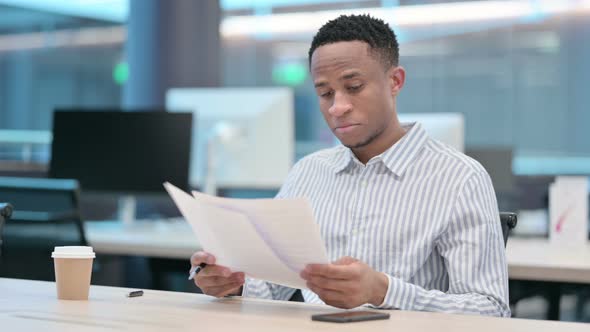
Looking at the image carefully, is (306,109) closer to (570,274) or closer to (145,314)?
(570,274)

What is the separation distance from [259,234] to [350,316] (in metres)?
0.20

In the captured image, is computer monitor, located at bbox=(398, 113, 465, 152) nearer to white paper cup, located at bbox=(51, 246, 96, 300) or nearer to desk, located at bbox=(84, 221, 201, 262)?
desk, located at bbox=(84, 221, 201, 262)

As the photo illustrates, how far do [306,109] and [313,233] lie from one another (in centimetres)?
668

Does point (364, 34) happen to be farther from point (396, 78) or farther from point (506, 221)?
point (506, 221)

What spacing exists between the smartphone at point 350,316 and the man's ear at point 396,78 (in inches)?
24.2

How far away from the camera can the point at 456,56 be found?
7309mm

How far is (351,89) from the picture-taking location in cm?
183

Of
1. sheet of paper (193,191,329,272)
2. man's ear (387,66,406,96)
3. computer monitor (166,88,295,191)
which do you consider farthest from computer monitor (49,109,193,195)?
sheet of paper (193,191,329,272)

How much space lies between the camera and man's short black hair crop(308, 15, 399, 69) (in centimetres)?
186

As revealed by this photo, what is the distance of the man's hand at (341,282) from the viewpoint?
1.46m

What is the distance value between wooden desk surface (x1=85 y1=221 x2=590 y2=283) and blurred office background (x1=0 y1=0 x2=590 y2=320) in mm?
908

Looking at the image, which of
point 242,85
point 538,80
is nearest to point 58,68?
point 242,85

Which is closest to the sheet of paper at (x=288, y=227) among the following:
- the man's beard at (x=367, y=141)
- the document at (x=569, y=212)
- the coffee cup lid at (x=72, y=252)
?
the coffee cup lid at (x=72, y=252)

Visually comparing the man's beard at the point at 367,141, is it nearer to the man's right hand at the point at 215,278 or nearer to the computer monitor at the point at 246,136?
the man's right hand at the point at 215,278
